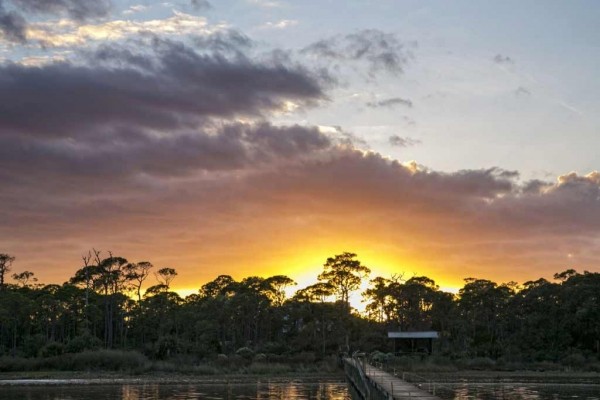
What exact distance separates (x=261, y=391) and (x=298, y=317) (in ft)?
148

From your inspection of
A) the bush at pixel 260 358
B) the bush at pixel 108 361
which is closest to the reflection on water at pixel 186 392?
the bush at pixel 108 361

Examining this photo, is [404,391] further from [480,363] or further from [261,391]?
[480,363]

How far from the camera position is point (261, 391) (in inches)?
2461

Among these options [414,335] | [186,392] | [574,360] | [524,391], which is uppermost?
[414,335]

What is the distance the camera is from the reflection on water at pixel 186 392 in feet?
185

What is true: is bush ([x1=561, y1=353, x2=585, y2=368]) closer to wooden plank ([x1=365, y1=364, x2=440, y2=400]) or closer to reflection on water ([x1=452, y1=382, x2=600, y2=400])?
reflection on water ([x1=452, y1=382, x2=600, y2=400])

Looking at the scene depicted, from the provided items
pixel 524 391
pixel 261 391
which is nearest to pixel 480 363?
pixel 524 391

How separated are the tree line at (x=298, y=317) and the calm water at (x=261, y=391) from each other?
959 inches

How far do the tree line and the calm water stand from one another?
24351mm

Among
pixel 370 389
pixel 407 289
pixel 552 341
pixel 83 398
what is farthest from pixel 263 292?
pixel 370 389

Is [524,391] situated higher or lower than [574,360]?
lower

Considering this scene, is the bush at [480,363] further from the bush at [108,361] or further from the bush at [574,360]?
the bush at [108,361]

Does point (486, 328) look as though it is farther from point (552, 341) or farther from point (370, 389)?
point (370, 389)

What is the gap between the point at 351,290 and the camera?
11819 cm
